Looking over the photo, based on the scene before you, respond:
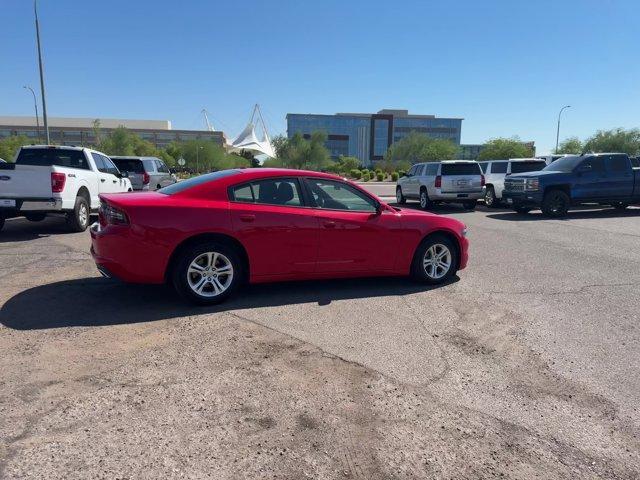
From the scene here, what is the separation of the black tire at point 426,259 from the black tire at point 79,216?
741cm

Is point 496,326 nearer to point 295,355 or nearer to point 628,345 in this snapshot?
point 628,345

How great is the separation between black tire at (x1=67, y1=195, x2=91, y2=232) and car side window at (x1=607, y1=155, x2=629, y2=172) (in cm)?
1538

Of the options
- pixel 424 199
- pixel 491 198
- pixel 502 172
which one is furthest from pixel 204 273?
pixel 502 172

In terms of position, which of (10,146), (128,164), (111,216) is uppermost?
(10,146)

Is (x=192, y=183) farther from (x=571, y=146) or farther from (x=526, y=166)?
(x=571, y=146)

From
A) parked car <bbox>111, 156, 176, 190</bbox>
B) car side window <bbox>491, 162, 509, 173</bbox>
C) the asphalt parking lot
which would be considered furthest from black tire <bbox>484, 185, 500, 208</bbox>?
the asphalt parking lot

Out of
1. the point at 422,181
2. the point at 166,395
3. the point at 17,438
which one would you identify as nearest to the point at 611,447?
the point at 166,395

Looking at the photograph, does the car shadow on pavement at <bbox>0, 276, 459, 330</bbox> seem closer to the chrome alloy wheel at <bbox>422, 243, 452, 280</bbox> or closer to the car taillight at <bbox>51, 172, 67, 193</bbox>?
the chrome alloy wheel at <bbox>422, 243, 452, 280</bbox>

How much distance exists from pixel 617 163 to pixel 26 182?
1663cm

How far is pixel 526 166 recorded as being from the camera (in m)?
18.6

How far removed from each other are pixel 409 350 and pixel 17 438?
2908mm

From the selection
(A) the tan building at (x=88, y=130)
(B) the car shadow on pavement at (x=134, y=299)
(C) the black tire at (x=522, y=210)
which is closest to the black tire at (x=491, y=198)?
(C) the black tire at (x=522, y=210)

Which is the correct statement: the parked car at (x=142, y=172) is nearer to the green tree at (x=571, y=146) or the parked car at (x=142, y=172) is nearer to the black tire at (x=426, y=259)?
the black tire at (x=426, y=259)

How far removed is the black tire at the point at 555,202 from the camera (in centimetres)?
1497
